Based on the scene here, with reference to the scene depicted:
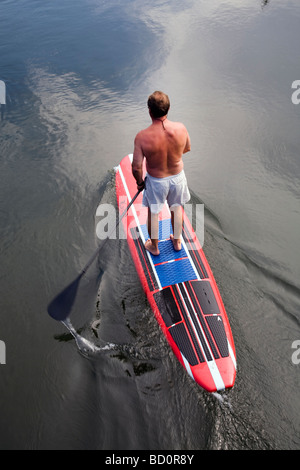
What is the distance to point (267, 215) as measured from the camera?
4.94 metres

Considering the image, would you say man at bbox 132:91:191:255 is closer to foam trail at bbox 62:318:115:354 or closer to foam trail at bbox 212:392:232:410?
foam trail at bbox 62:318:115:354

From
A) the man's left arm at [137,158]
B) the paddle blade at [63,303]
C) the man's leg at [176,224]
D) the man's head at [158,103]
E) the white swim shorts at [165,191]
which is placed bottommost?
the paddle blade at [63,303]

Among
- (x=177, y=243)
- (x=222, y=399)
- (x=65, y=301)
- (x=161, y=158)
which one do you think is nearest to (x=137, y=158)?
(x=161, y=158)

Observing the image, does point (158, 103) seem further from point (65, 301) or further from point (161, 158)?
point (65, 301)

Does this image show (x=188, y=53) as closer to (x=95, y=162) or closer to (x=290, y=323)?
(x=95, y=162)

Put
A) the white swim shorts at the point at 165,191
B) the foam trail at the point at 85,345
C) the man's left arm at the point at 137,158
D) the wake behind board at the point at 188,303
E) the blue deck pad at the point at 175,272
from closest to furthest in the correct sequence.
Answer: the man's left arm at the point at 137,158 → the wake behind board at the point at 188,303 → the white swim shorts at the point at 165,191 → the foam trail at the point at 85,345 → the blue deck pad at the point at 175,272

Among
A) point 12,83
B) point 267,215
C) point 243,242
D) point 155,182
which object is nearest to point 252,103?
point 267,215

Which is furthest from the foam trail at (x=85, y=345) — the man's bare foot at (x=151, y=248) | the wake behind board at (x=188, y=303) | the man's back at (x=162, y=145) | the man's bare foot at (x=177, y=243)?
the man's back at (x=162, y=145)

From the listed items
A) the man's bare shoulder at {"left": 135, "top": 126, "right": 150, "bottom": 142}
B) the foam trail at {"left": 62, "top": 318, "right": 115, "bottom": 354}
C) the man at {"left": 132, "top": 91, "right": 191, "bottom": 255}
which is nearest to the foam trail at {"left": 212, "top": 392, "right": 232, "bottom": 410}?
the foam trail at {"left": 62, "top": 318, "right": 115, "bottom": 354}

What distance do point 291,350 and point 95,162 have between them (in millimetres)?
4654

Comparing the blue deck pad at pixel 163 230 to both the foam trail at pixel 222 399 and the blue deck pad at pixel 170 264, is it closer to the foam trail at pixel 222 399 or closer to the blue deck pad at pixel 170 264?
the blue deck pad at pixel 170 264

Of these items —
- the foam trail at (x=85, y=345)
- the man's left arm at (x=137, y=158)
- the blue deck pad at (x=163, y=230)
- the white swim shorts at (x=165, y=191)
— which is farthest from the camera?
the blue deck pad at (x=163, y=230)

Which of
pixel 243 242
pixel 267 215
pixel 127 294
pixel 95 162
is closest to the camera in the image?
pixel 127 294

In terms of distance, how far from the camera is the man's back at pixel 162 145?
2.96m
